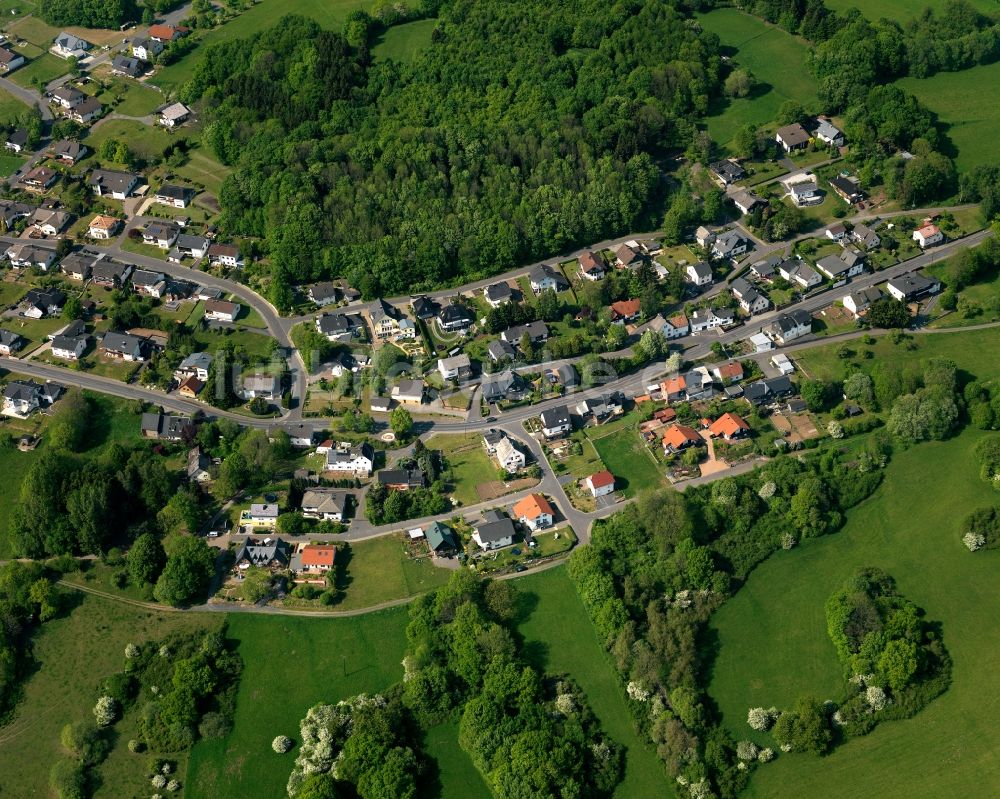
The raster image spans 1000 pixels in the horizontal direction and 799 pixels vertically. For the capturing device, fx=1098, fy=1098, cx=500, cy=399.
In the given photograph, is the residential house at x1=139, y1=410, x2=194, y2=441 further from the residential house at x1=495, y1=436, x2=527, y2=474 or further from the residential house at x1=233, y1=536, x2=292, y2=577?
the residential house at x1=495, y1=436, x2=527, y2=474

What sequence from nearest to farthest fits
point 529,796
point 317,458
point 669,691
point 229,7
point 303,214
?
point 529,796 < point 669,691 < point 317,458 < point 303,214 < point 229,7

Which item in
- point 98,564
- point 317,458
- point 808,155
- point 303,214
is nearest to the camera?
point 98,564

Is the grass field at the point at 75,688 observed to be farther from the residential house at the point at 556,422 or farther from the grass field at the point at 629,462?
the grass field at the point at 629,462

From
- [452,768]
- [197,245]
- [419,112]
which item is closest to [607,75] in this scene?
[419,112]

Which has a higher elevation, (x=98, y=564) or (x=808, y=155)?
(x=808, y=155)

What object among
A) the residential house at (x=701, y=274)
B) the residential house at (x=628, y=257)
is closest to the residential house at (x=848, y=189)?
the residential house at (x=701, y=274)

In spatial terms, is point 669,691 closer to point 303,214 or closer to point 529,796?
point 529,796

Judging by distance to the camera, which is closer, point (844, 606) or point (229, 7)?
point (844, 606)
